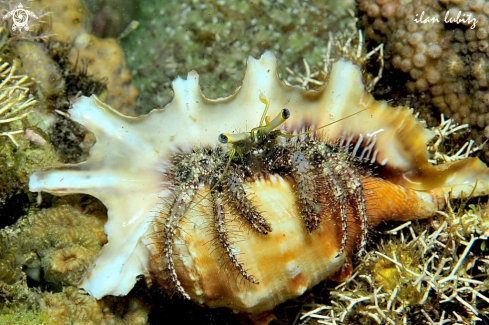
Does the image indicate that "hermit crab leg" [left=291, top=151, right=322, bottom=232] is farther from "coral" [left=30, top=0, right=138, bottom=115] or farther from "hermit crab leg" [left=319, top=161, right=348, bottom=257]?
"coral" [left=30, top=0, right=138, bottom=115]

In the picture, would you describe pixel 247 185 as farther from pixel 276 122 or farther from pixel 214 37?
pixel 214 37

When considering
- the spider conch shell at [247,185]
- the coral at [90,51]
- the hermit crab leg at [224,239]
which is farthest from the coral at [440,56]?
the coral at [90,51]

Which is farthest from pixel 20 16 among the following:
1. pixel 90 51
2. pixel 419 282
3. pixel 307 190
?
pixel 419 282

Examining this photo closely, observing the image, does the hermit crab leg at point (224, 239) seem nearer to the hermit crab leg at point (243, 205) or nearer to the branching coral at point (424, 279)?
the hermit crab leg at point (243, 205)

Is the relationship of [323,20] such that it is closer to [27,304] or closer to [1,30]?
[1,30]

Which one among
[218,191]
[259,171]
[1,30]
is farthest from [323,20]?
[1,30]

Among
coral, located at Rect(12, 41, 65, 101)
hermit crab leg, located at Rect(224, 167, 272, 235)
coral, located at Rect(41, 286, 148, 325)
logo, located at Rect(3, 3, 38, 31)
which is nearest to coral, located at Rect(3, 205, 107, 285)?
coral, located at Rect(41, 286, 148, 325)
